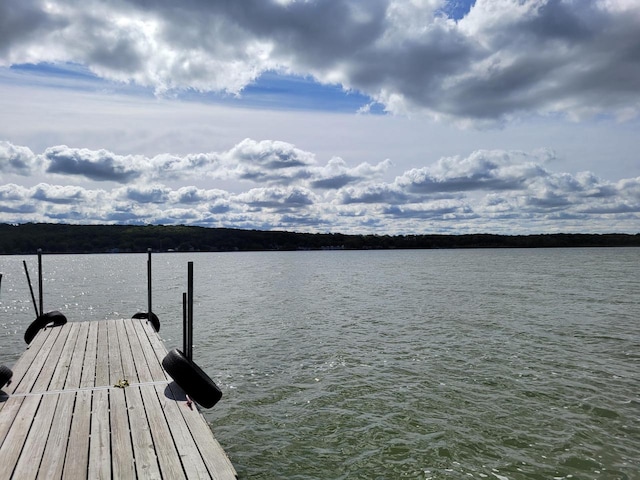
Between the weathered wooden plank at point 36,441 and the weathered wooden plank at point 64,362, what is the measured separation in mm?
861

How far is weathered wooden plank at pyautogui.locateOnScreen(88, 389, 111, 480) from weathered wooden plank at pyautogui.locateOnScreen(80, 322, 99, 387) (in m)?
0.98

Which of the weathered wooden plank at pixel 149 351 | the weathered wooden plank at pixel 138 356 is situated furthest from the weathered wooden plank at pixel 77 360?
the weathered wooden plank at pixel 149 351

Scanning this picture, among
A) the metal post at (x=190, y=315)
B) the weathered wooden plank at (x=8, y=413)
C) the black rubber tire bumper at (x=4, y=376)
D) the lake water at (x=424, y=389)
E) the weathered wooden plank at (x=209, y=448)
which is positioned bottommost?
the lake water at (x=424, y=389)

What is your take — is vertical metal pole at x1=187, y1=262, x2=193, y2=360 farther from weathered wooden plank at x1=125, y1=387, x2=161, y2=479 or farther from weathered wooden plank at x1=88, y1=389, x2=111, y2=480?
weathered wooden plank at x1=88, y1=389, x2=111, y2=480

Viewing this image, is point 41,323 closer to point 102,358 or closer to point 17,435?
point 102,358

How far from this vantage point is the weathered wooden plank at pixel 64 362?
9.26 metres

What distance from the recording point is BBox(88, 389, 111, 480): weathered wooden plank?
577 cm

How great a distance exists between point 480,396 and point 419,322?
1111 cm

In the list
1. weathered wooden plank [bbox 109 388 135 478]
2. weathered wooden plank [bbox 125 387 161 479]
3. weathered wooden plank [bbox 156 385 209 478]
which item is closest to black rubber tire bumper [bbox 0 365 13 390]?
weathered wooden plank [bbox 109 388 135 478]

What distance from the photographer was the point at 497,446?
906 centimetres

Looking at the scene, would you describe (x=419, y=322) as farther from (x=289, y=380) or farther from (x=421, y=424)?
(x=421, y=424)

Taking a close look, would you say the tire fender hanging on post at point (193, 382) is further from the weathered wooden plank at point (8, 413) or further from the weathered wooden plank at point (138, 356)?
the weathered wooden plank at point (8, 413)

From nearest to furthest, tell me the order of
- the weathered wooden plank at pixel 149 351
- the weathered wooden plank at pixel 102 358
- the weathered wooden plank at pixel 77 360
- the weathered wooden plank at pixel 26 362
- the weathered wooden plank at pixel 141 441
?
the weathered wooden plank at pixel 141 441 < the weathered wooden plank at pixel 26 362 < the weathered wooden plank at pixel 77 360 < the weathered wooden plank at pixel 102 358 < the weathered wooden plank at pixel 149 351

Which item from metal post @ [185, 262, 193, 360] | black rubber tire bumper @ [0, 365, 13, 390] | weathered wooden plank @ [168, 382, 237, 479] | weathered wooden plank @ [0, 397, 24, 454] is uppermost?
metal post @ [185, 262, 193, 360]
